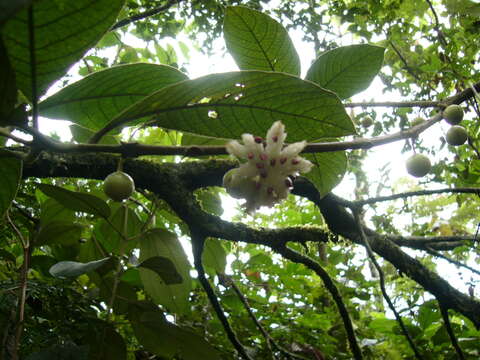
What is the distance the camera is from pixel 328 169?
3.91ft

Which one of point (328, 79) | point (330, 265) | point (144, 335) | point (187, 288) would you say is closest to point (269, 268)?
point (330, 265)

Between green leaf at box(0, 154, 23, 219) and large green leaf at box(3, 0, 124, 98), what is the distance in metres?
0.23

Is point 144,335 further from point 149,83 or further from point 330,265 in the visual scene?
point 330,265

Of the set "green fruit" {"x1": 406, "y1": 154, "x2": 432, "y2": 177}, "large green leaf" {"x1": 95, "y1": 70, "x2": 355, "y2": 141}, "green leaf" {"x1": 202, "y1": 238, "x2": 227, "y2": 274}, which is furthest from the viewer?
"green leaf" {"x1": 202, "y1": 238, "x2": 227, "y2": 274}

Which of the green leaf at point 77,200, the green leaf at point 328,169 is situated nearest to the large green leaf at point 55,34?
the green leaf at point 77,200

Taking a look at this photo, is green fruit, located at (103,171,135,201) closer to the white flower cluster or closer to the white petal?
the white flower cluster

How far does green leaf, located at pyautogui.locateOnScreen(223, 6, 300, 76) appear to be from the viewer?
3.58 feet

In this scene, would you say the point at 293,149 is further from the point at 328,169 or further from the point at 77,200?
the point at 77,200

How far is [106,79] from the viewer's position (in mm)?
807

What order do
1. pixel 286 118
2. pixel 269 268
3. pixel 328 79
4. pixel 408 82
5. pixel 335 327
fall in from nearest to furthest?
1. pixel 286 118
2. pixel 328 79
3. pixel 269 268
4. pixel 335 327
5. pixel 408 82

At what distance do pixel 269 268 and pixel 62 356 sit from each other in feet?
4.78

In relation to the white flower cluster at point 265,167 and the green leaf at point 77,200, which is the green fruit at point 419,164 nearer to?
the white flower cluster at point 265,167

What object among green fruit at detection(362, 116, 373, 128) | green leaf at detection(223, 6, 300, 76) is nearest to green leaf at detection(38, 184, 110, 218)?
green leaf at detection(223, 6, 300, 76)

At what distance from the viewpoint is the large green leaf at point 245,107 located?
0.72 m
